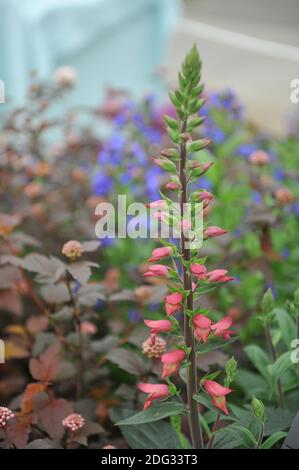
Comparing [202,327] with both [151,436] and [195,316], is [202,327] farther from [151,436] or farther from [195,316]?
[151,436]

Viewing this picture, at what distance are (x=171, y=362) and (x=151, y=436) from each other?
142 mm

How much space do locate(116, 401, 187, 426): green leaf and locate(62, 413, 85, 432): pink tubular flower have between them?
8cm

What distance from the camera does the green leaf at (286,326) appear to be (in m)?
0.73

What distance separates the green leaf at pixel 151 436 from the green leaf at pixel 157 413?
0.08 m

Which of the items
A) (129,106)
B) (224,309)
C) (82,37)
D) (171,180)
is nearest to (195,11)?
(82,37)

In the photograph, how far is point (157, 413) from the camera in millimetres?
559

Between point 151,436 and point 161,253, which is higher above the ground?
point 161,253

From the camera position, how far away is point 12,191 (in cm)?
115

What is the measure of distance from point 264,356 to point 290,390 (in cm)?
7

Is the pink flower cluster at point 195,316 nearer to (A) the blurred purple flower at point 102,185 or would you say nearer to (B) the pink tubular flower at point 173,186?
(B) the pink tubular flower at point 173,186

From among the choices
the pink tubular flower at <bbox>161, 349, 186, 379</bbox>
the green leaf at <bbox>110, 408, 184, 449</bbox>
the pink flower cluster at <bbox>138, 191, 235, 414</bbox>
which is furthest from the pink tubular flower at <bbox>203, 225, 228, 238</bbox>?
the green leaf at <bbox>110, 408, 184, 449</bbox>

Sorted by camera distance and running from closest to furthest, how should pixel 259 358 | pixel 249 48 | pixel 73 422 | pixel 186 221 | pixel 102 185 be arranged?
pixel 186 221 → pixel 73 422 → pixel 259 358 → pixel 102 185 → pixel 249 48

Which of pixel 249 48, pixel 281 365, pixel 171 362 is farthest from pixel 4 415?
pixel 249 48
